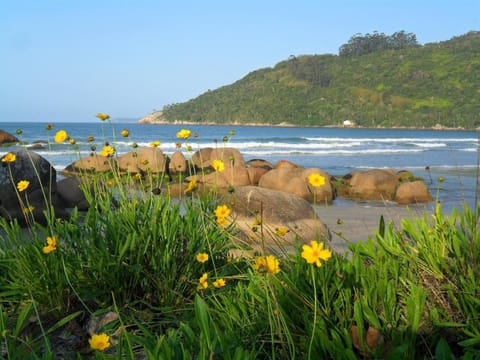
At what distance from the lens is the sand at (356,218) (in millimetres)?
7457

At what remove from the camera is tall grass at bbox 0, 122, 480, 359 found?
218 centimetres

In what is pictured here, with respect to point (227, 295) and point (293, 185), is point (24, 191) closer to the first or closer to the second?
point (293, 185)

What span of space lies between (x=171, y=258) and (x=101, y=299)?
480 mm

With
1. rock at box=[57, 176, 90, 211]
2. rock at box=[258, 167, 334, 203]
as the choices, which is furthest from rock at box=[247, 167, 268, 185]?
rock at box=[57, 176, 90, 211]

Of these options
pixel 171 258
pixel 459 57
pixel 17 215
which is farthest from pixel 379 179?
pixel 459 57

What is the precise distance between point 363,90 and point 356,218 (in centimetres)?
9346

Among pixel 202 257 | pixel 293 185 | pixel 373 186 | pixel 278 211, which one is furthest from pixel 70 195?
pixel 202 257

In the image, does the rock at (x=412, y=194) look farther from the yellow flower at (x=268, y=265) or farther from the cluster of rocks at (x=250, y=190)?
the yellow flower at (x=268, y=265)

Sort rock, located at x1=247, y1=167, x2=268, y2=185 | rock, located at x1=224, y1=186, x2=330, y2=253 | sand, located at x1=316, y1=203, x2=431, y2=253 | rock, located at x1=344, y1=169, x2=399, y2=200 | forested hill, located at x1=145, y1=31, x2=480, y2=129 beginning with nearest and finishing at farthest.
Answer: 1. rock, located at x1=224, y1=186, x2=330, y2=253
2. sand, located at x1=316, y1=203, x2=431, y2=253
3. rock, located at x1=344, y1=169, x2=399, y2=200
4. rock, located at x1=247, y1=167, x2=268, y2=185
5. forested hill, located at x1=145, y1=31, x2=480, y2=129

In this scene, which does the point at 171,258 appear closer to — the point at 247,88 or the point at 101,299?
the point at 101,299

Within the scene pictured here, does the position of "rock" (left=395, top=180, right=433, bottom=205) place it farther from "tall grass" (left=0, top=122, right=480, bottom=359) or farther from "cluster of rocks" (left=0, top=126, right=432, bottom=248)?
"tall grass" (left=0, top=122, right=480, bottom=359)

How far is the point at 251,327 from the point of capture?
239cm

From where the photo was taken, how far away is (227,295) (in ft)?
9.62

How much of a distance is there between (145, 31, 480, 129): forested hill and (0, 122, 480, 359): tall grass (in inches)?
3411
